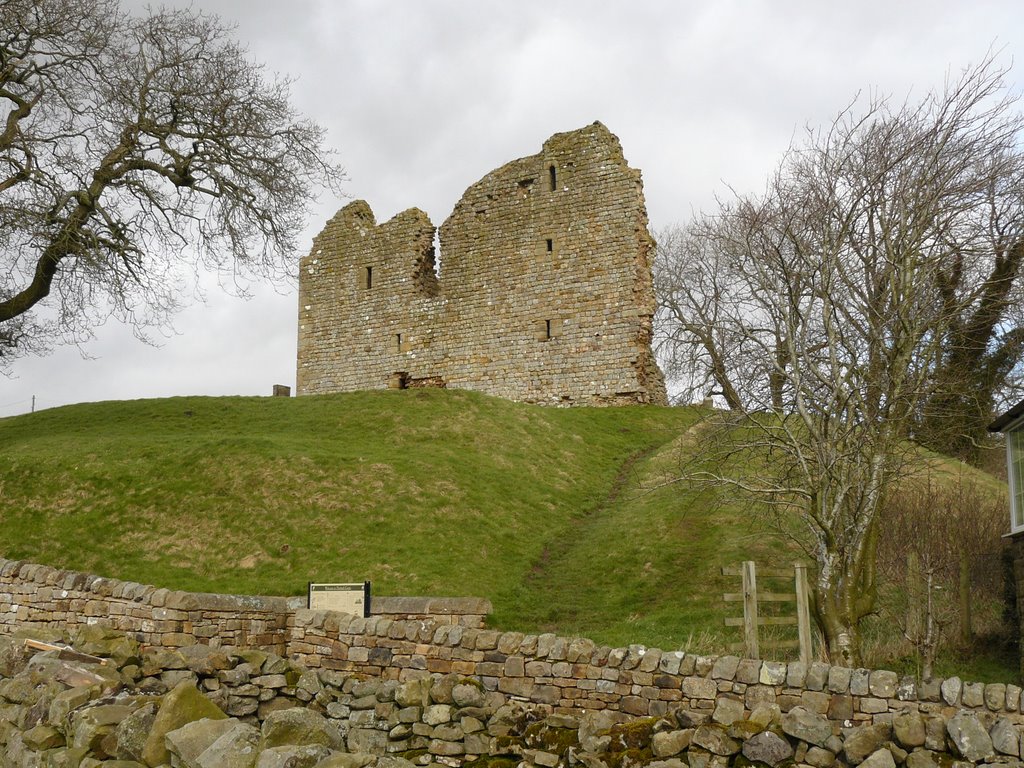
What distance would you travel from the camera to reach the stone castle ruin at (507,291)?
32.3 metres

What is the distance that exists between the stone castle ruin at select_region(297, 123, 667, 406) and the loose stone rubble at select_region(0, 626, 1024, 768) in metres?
22.9

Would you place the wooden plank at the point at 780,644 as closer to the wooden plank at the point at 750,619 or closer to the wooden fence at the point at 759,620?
the wooden fence at the point at 759,620

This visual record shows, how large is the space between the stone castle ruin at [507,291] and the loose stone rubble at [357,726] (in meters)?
22.9

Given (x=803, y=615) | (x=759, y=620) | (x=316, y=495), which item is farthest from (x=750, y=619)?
(x=316, y=495)

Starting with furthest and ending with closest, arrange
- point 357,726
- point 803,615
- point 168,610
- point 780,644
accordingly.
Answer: point 168,610 → point 780,644 → point 803,615 → point 357,726

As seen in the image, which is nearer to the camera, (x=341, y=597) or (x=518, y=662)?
(x=518, y=662)

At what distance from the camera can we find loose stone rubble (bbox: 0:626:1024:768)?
22.7 feet

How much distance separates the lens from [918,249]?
480 inches

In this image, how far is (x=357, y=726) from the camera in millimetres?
9383

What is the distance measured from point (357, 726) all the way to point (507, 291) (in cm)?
2633

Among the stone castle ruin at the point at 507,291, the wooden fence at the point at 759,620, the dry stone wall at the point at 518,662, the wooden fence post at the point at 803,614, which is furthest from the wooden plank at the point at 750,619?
the stone castle ruin at the point at 507,291

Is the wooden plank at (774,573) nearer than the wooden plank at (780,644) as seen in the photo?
No

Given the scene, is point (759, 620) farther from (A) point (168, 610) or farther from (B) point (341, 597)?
(A) point (168, 610)

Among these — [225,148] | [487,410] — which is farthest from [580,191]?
[225,148]
